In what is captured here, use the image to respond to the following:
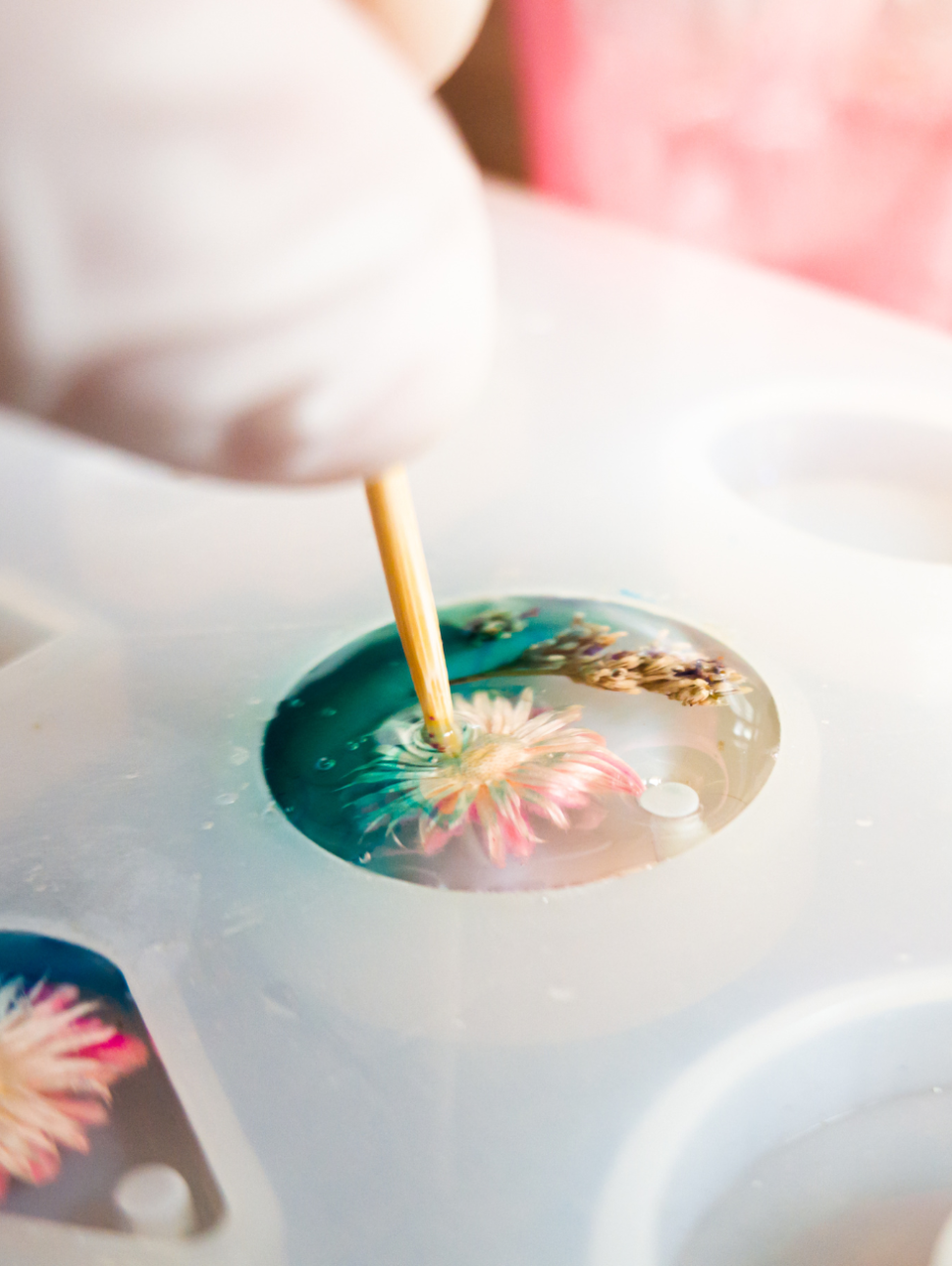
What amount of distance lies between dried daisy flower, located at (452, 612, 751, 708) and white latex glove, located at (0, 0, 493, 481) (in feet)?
0.76

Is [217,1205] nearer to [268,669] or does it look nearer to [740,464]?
[268,669]

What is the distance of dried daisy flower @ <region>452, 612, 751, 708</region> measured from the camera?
0.48m

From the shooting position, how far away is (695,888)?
392 mm

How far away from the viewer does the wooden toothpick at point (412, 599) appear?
394 mm

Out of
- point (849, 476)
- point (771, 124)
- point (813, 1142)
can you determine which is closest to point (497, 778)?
point (813, 1142)

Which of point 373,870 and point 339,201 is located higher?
point 339,201

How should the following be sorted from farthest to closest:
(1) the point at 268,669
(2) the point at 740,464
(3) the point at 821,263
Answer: (3) the point at 821,263, (2) the point at 740,464, (1) the point at 268,669

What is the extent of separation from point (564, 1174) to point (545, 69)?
103cm

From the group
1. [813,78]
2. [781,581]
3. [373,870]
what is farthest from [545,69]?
[373,870]

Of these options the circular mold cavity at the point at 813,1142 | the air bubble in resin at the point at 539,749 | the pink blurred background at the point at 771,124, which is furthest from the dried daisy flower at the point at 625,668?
the pink blurred background at the point at 771,124

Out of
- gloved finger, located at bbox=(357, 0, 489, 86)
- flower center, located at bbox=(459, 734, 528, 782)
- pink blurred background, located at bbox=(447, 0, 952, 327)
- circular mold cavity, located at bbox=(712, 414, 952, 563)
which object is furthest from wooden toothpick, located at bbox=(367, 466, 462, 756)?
pink blurred background, located at bbox=(447, 0, 952, 327)

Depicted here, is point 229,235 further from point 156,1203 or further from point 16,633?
point 16,633

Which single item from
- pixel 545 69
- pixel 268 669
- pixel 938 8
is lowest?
pixel 268 669

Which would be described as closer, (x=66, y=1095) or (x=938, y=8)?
(x=66, y=1095)
